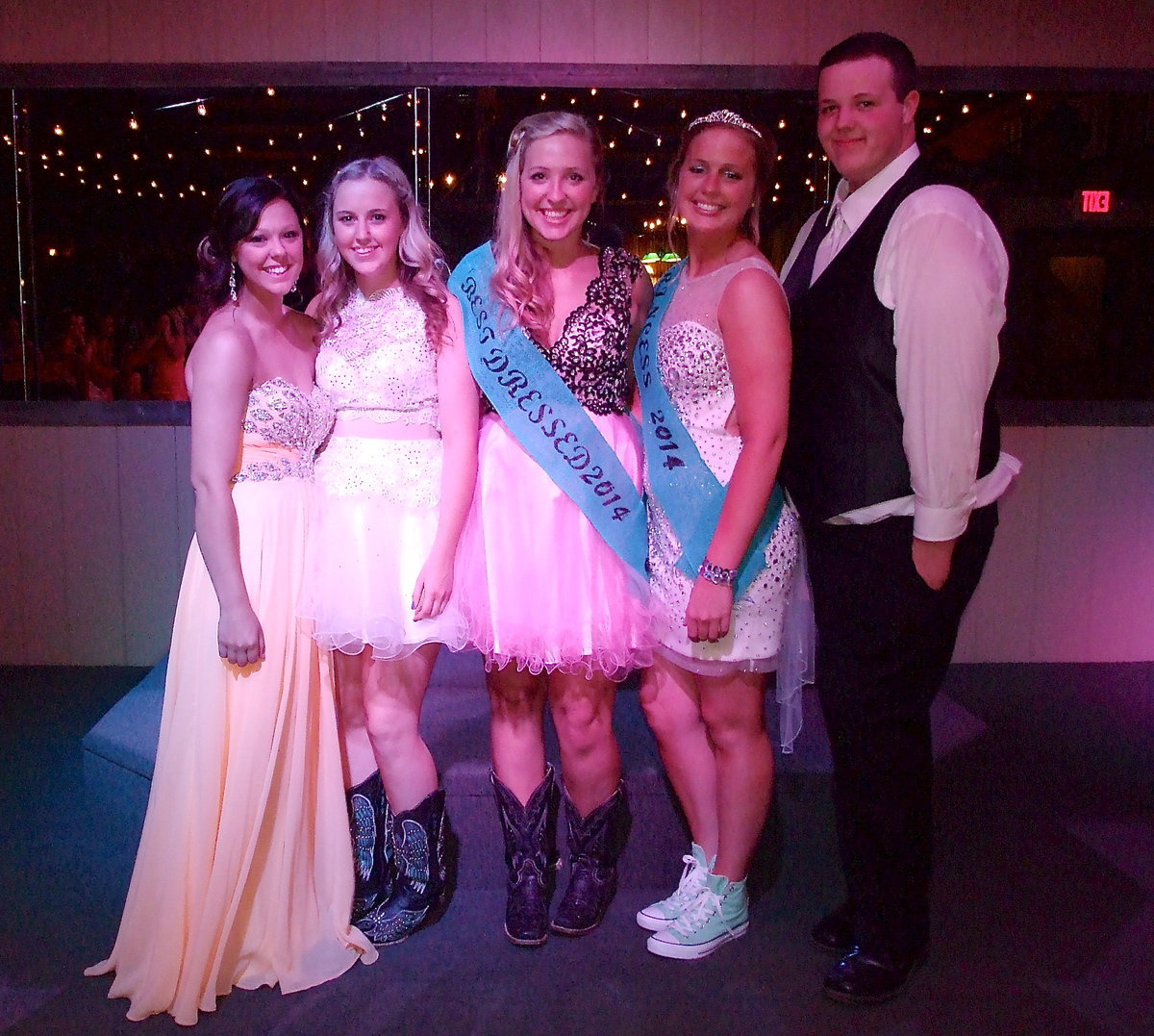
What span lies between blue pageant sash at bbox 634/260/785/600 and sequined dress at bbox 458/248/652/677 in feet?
0.20

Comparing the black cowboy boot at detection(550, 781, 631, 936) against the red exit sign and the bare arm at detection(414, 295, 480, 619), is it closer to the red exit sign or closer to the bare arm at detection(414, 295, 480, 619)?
the bare arm at detection(414, 295, 480, 619)

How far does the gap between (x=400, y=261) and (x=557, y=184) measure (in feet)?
1.11

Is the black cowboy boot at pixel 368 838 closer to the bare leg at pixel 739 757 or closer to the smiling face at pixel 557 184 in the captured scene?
the bare leg at pixel 739 757

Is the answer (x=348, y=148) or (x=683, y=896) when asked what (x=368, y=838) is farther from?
(x=348, y=148)

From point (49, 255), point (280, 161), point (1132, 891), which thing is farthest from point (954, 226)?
point (49, 255)

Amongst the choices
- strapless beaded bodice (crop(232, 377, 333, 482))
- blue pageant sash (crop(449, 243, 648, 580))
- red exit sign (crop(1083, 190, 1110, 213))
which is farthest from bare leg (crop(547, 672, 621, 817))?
red exit sign (crop(1083, 190, 1110, 213))

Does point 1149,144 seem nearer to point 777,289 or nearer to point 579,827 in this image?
point 777,289

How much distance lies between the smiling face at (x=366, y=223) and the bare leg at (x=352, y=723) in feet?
2.41

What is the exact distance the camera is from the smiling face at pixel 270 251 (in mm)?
1779

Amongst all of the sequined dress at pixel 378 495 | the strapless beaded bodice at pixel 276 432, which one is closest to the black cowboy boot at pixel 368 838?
the sequined dress at pixel 378 495

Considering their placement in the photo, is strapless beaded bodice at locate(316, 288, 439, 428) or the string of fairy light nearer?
strapless beaded bodice at locate(316, 288, 439, 428)

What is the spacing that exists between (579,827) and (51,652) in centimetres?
243

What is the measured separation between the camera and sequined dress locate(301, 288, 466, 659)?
177cm

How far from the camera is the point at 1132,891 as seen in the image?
2.13 meters
